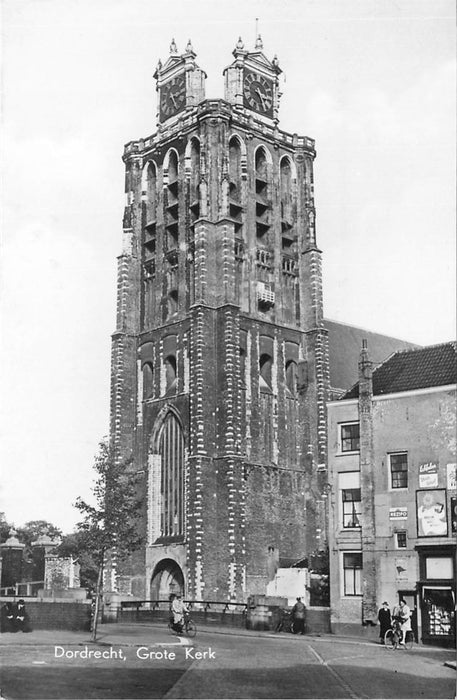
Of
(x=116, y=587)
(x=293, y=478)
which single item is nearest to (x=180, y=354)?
(x=293, y=478)

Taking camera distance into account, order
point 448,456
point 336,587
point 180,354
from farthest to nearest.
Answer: point 180,354, point 336,587, point 448,456

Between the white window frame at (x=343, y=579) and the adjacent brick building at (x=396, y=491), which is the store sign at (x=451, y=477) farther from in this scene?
the white window frame at (x=343, y=579)

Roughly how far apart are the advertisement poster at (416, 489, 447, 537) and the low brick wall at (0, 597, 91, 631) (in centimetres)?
1354

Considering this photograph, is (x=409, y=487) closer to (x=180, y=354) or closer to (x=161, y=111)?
(x=180, y=354)

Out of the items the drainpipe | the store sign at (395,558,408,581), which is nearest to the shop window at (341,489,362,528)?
the drainpipe

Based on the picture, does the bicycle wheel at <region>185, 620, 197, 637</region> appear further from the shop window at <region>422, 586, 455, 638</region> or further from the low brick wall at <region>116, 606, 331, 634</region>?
the shop window at <region>422, 586, 455, 638</region>

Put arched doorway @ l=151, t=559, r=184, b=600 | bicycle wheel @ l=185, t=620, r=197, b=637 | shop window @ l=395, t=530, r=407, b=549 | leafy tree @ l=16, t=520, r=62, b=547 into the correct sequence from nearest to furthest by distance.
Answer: bicycle wheel @ l=185, t=620, r=197, b=637, shop window @ l=395, t=530, r=407, b=549, leafy tree @ l=16, t=520, r=62, b=547, arched doorway @ l=151, t=559, r=184, b=600

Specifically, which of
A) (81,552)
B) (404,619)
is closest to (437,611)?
(404,619)

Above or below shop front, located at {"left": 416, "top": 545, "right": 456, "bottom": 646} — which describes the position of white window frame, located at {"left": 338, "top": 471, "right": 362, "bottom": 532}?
above

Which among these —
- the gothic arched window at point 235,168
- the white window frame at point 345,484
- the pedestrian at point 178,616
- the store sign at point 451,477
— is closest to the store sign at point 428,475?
the store sign at point 451,477

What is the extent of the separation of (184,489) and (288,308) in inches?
560

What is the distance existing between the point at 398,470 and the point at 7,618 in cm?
1674

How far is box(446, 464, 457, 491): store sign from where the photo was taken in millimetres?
37250

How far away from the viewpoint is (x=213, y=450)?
57469 millimetres
